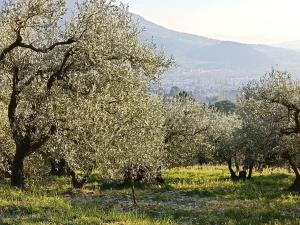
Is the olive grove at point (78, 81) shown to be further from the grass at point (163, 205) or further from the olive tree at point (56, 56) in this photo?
the grass at point (163, 205)

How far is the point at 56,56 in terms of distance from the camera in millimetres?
26328

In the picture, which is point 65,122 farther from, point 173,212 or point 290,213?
point 290,213

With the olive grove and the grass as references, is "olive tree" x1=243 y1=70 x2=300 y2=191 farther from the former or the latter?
the olive grove

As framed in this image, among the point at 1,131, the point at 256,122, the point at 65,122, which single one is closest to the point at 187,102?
the point at 256,122

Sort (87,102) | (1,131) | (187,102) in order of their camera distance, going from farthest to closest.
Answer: (187,102) < (1,131) < (87,102)

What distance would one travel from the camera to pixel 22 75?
27.2 m

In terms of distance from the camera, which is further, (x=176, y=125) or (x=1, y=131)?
(x=176, y=125)

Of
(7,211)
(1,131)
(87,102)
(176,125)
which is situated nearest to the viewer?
(7,211)

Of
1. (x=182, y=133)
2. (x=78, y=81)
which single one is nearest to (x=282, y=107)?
(x=182, y=133)

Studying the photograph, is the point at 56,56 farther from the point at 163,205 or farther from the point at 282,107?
the point at 282,107

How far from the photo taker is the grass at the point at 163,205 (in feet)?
61.8

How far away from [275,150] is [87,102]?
17360 millimetres

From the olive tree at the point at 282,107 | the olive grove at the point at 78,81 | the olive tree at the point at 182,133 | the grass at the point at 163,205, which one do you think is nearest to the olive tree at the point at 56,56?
the olive grove at the point at 78,81

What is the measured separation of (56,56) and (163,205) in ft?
35.5
